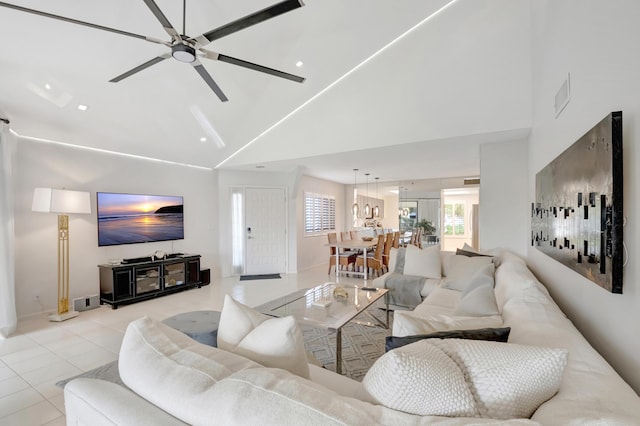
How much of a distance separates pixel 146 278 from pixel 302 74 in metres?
4.05

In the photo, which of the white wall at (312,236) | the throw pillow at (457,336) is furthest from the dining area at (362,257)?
the throw pillow at (457,336)

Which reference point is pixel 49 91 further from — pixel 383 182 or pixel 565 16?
pixel 383 182

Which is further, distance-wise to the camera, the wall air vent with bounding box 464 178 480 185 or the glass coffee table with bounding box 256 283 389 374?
the wall air vent with bounding box 464 178 480 185

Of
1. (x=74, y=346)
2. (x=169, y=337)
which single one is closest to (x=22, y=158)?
(x=74, y=346)

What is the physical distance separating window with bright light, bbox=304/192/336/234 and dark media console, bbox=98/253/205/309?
300 centimetres

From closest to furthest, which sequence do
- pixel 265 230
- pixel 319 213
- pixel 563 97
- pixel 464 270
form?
pixel 563 97
pixel 464 270
pixel 265 230
pixel 319 213

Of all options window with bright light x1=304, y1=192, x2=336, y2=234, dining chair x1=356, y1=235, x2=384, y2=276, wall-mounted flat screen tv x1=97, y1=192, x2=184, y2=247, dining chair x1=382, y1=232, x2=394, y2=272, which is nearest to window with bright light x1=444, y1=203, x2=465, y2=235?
window with bright light x1=304, y1=192, x2=336, y2=234

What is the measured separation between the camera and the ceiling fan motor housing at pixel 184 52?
230cm

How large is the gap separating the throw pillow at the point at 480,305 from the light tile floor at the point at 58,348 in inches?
110

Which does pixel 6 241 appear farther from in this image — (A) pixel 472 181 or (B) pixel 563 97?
(A) pixel 472 181

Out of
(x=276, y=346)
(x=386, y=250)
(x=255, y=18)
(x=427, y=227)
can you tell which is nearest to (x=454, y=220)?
(x=427, y=227)

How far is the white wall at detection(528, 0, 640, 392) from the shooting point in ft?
3.82

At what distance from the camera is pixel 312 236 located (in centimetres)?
786

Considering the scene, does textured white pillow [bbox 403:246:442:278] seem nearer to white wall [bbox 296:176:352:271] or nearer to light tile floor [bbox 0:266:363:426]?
light tile floor [bbox 0:266:363:426]
